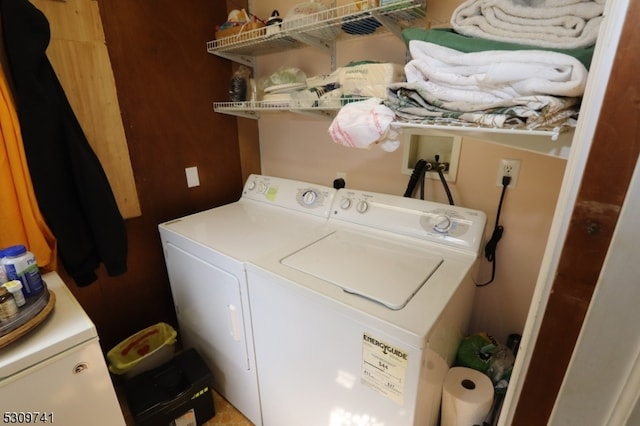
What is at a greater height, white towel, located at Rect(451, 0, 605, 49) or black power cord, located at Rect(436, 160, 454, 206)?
white towel, located at Rect(451, 0, 605, 49)

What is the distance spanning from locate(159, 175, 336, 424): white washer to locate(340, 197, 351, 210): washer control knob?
0.26 feet

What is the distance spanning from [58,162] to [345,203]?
1327 mm

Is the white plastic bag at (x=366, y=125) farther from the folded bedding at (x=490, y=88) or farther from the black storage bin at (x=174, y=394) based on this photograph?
the black storage bin at (x=174, y=394)

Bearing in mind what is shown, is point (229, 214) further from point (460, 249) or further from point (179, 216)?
point (460, 249)

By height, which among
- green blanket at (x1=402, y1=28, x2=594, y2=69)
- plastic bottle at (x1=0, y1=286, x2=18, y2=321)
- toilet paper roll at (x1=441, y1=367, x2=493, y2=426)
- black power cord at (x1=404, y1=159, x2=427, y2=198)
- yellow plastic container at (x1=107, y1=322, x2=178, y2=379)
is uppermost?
green blanket at (x1=402, y1=28, x2=594, y2=69)

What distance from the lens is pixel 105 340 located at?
6.07 feet

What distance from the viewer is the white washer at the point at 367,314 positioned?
0.91 m

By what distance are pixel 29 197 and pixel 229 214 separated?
89 centimetres

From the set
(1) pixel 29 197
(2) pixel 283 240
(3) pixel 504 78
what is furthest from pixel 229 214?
(3) pixel 504 78

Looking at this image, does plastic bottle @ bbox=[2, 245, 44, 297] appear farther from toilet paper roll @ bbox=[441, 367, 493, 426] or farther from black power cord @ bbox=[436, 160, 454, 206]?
black power cord @ bbox=[436, 160, 454, 206]

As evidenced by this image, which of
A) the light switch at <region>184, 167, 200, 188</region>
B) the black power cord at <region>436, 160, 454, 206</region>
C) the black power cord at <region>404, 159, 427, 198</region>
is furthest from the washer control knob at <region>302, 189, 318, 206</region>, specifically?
the light switch at <region>184, 167, 200, 188</region>

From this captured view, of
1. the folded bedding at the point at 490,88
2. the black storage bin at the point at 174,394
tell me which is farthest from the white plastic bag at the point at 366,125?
the black storage bin at the point at 174,394

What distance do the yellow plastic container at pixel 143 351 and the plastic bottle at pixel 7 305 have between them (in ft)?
2.80

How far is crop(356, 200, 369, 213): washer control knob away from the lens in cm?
154
